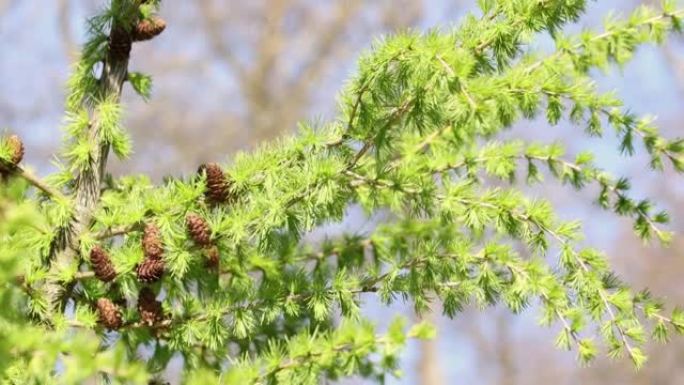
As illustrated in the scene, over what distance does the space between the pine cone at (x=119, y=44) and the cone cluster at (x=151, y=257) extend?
25 cm

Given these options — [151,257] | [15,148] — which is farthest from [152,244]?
[15,148]

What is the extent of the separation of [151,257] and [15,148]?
19 centimetres

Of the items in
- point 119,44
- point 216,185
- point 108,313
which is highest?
point 119,44

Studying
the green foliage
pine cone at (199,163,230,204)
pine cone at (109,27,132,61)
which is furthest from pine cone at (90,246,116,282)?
pine cone at (109,27,132,61)

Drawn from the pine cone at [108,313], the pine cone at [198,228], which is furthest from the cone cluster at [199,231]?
the pine cone at [108,313]

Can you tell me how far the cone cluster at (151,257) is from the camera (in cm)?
91

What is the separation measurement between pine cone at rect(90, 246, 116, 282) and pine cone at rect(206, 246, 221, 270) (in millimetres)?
97

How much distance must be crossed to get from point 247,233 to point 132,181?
290 mm

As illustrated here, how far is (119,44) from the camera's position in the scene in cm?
106

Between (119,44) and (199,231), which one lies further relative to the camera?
(119,44)

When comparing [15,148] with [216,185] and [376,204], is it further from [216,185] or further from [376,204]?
[376,204]

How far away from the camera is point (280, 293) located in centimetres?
96

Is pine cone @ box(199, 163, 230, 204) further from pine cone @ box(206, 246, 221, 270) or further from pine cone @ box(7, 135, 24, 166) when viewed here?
pine cone @ box(7, 135, 24, 166)

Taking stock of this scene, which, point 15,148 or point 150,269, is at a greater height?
point 15,148
